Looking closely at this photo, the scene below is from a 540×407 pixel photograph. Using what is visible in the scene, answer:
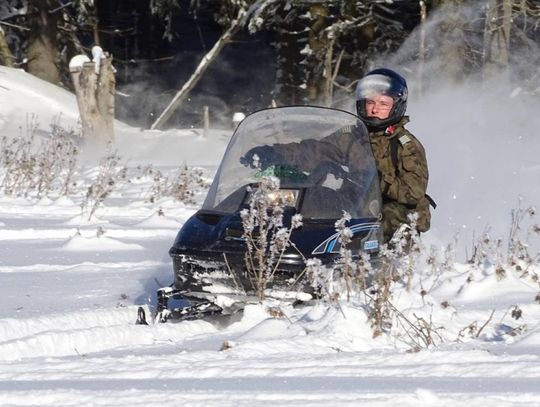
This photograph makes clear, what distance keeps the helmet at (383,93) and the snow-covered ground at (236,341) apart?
1.06 m

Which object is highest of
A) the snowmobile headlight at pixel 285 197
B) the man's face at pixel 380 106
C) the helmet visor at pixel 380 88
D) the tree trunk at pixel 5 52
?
the tree trunk at pixel 5 52

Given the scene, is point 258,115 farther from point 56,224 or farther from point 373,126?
point 56,224

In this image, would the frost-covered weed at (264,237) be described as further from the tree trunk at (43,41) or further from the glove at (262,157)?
the tree trunk at (43,41)

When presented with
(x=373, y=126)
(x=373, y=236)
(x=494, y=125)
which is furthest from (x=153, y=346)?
(x=494, y=125)

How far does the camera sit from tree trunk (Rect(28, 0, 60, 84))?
24.5m

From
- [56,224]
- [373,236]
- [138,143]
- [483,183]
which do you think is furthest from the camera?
[138,143]

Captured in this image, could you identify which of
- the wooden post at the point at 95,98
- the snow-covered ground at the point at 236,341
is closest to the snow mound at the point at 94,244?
the snow-covered ground at the point at 236,341

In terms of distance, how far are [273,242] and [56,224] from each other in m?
4.47

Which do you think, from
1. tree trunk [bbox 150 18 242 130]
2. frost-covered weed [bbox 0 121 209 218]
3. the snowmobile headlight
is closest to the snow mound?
frost-covered weed [bbox 0 121 209 218]

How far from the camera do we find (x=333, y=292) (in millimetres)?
6160

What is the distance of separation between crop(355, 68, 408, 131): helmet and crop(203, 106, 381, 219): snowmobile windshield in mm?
547

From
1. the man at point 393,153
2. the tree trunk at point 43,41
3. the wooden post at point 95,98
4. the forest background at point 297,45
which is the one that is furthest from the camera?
the tree trunk at point 43,41

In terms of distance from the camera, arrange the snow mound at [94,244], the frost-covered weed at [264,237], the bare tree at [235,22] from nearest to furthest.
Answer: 1. the frost-covered weed at [264,237]
2. the snow mound at [94,244]
3. the bare tree at [235,22]

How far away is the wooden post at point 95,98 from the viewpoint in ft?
60.7
